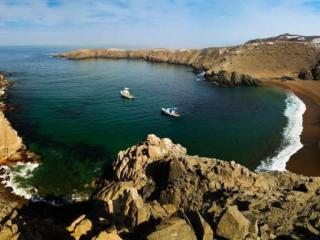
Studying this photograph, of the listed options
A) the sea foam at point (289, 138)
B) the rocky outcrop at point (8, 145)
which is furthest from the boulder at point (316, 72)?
the rocky outcrop at point (8, 145)

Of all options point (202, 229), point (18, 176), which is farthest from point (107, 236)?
point (18, 176)

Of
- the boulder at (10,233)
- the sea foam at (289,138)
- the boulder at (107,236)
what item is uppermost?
the boulder at (107,236)

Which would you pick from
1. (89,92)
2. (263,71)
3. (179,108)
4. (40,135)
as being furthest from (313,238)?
(263,71)

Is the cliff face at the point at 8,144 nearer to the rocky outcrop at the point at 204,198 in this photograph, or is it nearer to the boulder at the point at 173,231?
the rocky outcrop at the point at 204,198

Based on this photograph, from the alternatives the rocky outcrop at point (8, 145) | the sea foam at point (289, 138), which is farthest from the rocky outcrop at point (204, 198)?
the rocky outcrop at point (8, 145)

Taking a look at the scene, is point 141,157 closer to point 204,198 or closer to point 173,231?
point 204,198

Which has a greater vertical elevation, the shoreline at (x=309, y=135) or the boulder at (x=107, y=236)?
the boulder at (x=107, y=236)

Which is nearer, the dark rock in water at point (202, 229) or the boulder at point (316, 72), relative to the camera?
the dark rock in water at point (202, 229)

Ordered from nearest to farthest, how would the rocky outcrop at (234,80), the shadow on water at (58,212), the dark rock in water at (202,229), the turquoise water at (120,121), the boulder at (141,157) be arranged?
the dark rock in water at (202,229)
the shadow on water at (58,212)
the boulder at (141,157)
the turquoise water at (120,121)
the rocky outcrop at (234,80)

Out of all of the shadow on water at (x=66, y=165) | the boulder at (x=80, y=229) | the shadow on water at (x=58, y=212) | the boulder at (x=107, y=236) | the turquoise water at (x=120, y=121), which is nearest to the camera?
the boulder at (x=107, y=236)
